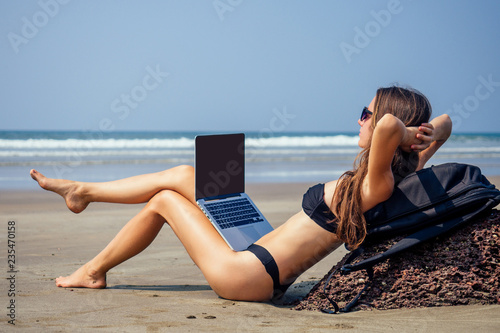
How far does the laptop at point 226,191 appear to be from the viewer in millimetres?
3592

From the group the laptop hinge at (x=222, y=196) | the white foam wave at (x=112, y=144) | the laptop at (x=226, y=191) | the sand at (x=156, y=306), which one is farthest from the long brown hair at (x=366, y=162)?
the white foam wave at (x=112, y=144)

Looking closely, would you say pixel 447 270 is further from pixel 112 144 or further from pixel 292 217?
pixel 112 144

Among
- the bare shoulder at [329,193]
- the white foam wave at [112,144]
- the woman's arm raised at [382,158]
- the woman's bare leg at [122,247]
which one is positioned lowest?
the white foam wave at [112,144]

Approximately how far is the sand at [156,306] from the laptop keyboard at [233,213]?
1.67 feet

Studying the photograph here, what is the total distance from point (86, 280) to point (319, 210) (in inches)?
71.4

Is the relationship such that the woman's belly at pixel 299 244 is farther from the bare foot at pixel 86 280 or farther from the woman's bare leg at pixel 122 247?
the bare foot at pixel 86 280

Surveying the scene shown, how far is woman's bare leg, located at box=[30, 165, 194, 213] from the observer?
3.74 metres

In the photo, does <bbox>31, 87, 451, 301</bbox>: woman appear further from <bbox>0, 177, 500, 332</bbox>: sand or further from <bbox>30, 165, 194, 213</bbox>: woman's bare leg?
<bbox>0, 177, 500, 332</bbox>: sand

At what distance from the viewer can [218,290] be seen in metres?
3.47

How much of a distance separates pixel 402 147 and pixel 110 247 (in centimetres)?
205

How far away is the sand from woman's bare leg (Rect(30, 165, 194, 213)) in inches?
25.4

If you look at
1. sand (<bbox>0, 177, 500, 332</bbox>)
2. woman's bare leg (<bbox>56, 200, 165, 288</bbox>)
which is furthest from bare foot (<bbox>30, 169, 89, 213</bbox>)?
sand (<bbox>0, 177, 500, 332</bbox>)

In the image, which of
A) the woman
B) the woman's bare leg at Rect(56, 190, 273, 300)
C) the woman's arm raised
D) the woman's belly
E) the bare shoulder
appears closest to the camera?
the woman's arm raised

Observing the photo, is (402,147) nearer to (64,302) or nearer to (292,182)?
(64,302)
